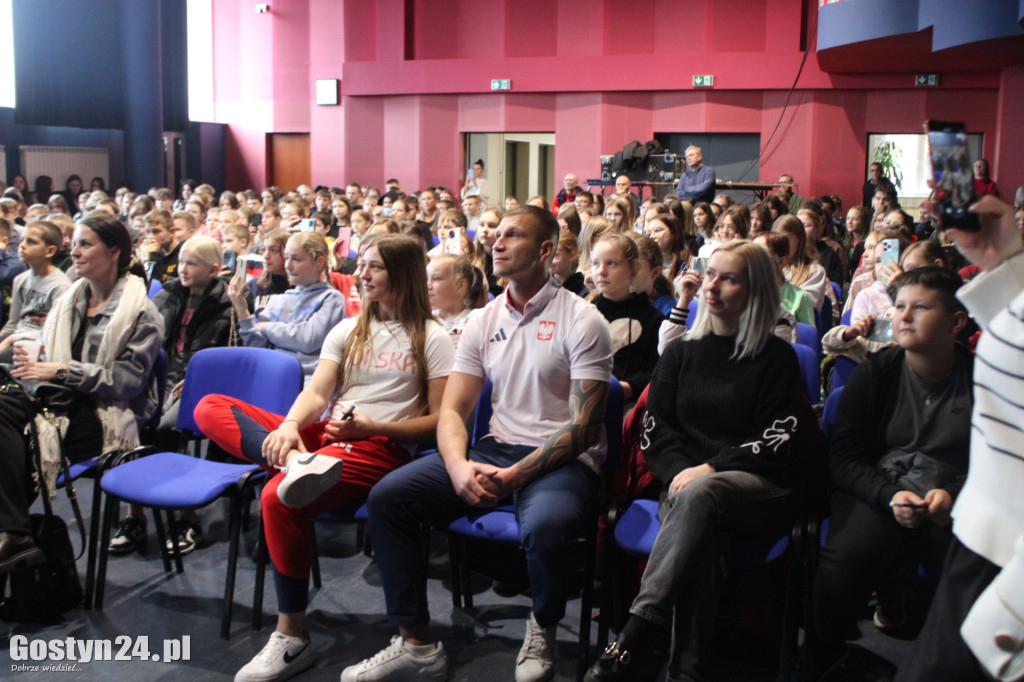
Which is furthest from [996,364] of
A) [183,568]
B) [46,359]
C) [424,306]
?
[46,359]

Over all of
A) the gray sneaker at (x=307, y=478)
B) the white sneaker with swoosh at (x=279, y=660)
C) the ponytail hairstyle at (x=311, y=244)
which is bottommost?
the white sneaker with swoosh at (x=279, y=660)

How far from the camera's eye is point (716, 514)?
247 cm

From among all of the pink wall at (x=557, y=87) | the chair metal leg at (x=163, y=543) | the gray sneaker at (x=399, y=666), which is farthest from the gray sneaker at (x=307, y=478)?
the pink wall at (x=557, y=87)

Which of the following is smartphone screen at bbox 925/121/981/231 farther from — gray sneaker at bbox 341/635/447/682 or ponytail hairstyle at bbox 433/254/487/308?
ponytail hairstyle at bbox 433/254/487/308

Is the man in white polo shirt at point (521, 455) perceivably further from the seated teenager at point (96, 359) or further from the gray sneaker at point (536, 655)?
the seated teenager at point (96, 359)

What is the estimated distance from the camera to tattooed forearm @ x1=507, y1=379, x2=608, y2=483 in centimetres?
270

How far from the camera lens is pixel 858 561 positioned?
242 centimetres

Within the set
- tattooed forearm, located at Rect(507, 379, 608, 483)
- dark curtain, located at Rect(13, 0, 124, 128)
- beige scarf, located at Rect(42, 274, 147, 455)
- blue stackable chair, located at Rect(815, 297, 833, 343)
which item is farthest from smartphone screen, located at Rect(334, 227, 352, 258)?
dark curtain, located at Rect(13, 0, 124, 128)

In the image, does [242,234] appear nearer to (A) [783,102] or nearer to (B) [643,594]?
(B) [643,594]

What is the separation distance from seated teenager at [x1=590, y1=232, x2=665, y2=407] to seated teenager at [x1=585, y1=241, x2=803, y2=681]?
0.69 metres

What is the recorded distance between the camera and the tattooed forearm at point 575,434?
8.86 feet

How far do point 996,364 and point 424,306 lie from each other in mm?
2017

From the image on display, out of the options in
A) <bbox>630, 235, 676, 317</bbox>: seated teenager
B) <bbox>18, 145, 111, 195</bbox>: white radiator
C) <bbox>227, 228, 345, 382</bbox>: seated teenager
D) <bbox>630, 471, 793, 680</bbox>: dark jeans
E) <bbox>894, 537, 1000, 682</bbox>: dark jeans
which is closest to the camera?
<bbox>894, 537, 1000, 682</bbox>: dark jeans

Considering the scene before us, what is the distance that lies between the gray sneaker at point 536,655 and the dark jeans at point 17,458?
1.66 m
